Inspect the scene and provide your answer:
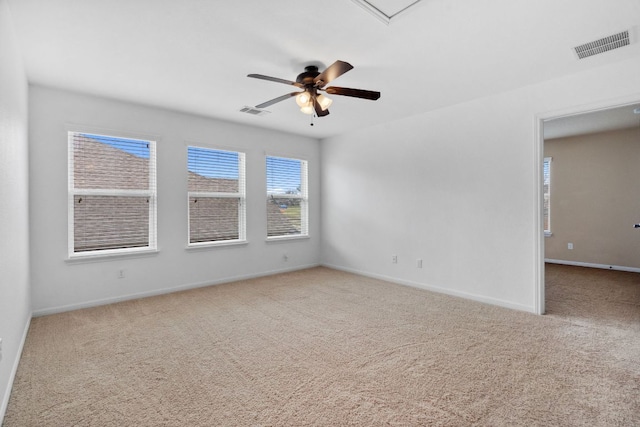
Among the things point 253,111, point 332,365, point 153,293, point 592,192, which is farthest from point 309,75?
point 592,192

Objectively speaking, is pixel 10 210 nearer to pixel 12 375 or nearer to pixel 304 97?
pixel 12 375

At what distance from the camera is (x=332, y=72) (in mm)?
2598

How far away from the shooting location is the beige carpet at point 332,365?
1.85 m

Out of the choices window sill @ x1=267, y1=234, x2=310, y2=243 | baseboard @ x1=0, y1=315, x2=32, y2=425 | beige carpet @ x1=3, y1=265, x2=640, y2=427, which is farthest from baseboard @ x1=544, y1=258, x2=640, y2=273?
baseboard @ x1=0, y1=315, x2=32, y2=425

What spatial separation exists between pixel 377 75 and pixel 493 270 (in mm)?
2748

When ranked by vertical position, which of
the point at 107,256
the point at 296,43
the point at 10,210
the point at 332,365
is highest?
the point at 296,43

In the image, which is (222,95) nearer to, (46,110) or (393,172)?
(46,110)

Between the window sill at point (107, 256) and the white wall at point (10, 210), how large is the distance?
778 mm

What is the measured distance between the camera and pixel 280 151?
570 cm

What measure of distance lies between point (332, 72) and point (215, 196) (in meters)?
3.08

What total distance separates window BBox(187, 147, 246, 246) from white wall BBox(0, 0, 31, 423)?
2.02 metres

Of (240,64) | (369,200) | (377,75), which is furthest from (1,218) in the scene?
(369,200)

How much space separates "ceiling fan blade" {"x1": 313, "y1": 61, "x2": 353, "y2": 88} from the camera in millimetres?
2436

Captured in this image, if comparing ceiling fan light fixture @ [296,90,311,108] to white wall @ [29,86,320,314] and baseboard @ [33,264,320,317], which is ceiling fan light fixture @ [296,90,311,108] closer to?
white wall @ [29,86,320,314]
